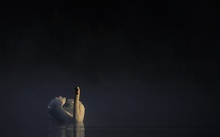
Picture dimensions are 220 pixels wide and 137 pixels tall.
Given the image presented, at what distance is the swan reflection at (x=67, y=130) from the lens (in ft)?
111

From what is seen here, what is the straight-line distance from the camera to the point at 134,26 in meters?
96.1

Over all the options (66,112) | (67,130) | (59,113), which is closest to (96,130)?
(67,130)

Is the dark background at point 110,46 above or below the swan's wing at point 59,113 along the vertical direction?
above

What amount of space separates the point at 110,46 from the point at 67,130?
185 ft

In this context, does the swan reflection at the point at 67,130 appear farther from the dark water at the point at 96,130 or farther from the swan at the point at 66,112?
the swan at the point at 66,112

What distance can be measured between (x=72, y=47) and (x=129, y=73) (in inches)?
283

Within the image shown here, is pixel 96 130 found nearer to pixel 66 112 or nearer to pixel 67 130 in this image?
pixel 67 130

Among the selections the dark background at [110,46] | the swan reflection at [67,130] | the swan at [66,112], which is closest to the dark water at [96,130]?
the swan reflection at [67,130]

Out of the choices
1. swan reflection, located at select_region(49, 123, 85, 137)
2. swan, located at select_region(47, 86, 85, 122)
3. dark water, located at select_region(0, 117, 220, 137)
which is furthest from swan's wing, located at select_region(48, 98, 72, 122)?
swan reflection, located at select_region(49, 123, 85, 137)

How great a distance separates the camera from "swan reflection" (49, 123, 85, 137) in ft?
111

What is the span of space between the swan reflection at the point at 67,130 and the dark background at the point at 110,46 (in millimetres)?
33379

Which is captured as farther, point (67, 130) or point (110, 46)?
point (110, 46)

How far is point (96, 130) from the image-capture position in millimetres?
35656

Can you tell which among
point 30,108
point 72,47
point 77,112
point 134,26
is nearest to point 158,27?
point 134,26
